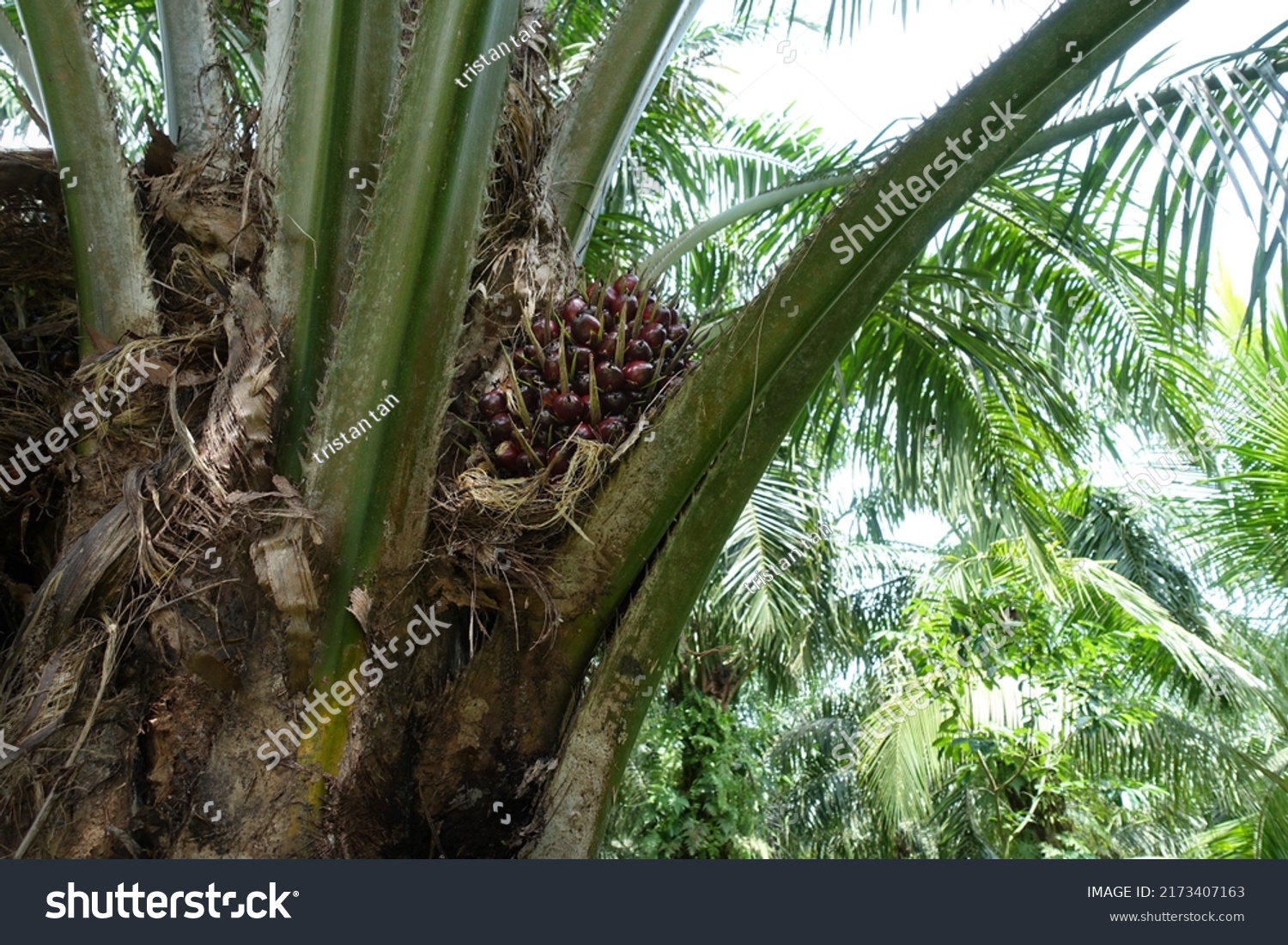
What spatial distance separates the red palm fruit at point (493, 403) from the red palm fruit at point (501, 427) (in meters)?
0.01

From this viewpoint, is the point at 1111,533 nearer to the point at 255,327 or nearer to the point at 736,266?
the point at 736,266

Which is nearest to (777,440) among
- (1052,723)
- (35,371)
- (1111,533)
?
(35,371)

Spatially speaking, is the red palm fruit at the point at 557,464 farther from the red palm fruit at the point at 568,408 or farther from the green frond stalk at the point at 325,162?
the green frond stalk at the point at 325,162

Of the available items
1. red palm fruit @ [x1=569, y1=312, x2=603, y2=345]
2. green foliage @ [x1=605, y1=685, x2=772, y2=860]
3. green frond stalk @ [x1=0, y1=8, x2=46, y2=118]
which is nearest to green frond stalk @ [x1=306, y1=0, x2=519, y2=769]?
red palm fruit @ [x1=569, y1=312, x2=603, y2=345]

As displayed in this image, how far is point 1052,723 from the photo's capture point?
18.1 feet

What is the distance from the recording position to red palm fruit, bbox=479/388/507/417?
1855 mm

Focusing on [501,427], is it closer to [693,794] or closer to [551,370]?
[551,370]

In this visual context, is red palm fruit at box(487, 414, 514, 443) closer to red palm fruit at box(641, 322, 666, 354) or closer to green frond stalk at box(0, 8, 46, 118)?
red palm fruit at box(641, 322, 666, 354)

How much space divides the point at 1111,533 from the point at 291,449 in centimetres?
821

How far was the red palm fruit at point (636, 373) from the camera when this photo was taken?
1855 millimetres

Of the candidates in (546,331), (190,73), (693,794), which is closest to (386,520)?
(546,331)

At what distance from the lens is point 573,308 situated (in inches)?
76.0

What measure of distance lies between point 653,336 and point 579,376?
159mm

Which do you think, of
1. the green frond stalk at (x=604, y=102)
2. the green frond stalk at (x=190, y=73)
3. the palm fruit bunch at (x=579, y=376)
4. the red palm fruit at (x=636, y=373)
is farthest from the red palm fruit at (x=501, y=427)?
the green frond stalk at (x=190, y=73)
